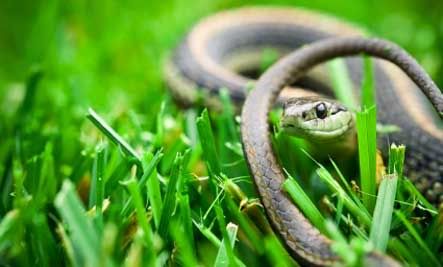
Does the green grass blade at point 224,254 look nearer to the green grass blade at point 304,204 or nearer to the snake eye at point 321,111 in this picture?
the green grass blade at point 304,204

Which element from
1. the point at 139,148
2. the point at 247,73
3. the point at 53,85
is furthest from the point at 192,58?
the point at 139,148

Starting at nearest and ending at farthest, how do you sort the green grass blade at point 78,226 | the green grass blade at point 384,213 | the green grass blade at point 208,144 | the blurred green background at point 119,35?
the green grass blade at point 78,226 → the green grass blade at point 384,213 → the green grass blade at point 208,144 → the blurred green background at point 119,35

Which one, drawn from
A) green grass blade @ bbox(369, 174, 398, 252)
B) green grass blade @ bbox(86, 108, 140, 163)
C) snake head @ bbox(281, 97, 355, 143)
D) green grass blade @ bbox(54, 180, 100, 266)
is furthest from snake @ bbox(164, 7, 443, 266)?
green grass blade @ bbox(54, 180, 100, 266)

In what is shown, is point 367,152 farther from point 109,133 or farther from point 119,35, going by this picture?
point 119,35

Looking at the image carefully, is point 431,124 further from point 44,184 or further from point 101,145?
point 44,184

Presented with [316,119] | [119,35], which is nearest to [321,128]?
[316,119]

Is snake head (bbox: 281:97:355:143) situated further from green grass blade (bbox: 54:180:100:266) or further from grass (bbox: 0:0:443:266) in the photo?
green grass blade (bbox: 54:180:100:266)

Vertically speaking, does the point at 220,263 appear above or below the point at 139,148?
below

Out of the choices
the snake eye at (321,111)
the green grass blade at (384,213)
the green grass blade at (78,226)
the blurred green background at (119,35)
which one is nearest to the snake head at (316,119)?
the snake eye at (321,111)
